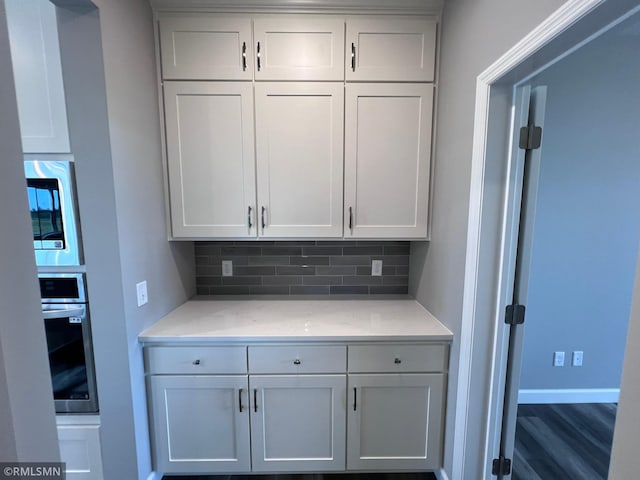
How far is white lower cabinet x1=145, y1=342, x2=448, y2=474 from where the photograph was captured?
147 cm

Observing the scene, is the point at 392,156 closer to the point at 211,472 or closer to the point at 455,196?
the point at 455,196

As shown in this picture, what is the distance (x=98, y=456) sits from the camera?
139 cm

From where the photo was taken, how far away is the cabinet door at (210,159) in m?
1.58

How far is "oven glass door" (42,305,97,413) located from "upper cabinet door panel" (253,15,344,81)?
4.98 ft

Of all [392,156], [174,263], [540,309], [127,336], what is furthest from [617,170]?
[127,336]

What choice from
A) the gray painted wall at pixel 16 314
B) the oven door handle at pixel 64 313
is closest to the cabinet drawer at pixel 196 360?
the oven door handle at pixel 64 313

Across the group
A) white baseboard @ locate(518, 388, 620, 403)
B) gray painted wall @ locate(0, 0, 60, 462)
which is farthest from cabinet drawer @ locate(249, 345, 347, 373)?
white baseboard @ locate(518, 388, 620, 403)

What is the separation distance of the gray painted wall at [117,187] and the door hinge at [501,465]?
5.63ft

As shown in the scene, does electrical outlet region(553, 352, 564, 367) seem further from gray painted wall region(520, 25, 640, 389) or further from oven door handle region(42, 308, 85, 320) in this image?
oven door handle region(42, 308, 85, 320)

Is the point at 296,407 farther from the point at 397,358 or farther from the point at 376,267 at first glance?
the point at 376,267

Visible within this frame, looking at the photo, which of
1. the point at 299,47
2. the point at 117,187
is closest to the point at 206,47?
the point at 299,47

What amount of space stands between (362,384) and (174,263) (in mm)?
1319

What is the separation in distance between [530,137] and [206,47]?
164 cm

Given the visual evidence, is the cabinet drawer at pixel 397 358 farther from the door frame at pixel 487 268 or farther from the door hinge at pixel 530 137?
the door hinge at pixel 530 137
